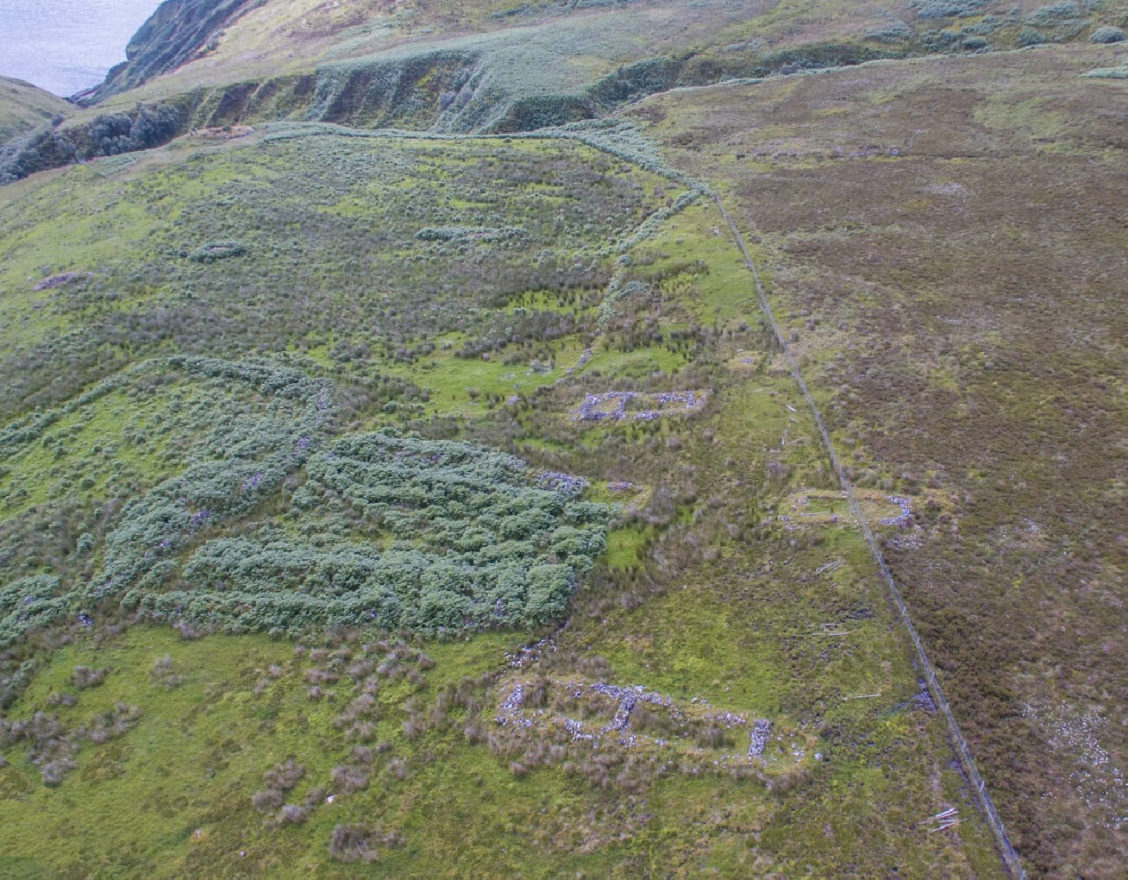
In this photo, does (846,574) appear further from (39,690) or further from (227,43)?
(227,43)

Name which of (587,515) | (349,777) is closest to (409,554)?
(587,515)

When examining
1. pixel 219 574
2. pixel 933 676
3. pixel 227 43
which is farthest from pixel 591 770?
pixel 227 43

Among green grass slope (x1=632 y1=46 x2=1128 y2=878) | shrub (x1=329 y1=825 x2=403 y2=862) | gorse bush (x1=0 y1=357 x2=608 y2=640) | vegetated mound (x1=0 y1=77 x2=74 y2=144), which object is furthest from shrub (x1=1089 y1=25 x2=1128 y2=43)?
vegetated mound (x1=0 y1=77 x2=74 y2=144)

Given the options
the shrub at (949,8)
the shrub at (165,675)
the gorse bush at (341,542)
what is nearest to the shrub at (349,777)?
the gorse bush at (341,542)

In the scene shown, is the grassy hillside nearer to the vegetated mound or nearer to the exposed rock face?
the vegetated mound

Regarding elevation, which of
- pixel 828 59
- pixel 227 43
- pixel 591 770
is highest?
pixel 227 43

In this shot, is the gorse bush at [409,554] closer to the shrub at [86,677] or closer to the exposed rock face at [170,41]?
the shrub at [86,677]
